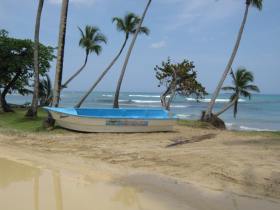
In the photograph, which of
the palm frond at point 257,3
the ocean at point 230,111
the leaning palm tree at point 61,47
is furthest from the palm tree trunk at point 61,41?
the ocean at point 230,111

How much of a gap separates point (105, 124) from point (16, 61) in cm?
1165

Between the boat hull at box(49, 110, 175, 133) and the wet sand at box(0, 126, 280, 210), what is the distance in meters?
1.61

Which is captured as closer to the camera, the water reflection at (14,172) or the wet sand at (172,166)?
the wet sand at (172,166)

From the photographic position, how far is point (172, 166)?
864cm

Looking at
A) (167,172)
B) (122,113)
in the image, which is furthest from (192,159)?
(122,113)

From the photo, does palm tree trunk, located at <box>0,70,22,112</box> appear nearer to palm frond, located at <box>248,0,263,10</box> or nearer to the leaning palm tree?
the leaning palm tree

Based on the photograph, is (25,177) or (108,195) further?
(25,177)

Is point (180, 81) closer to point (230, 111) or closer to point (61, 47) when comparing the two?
point (61, 47)

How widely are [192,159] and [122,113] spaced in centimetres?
837

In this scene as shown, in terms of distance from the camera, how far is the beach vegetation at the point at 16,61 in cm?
2409

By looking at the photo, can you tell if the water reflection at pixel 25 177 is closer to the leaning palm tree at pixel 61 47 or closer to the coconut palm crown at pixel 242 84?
the leaning palm tree at pixel 61 47

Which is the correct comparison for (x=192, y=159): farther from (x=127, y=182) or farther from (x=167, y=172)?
(x=127, y=182)

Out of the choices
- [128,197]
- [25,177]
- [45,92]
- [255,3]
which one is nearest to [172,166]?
[128,197]

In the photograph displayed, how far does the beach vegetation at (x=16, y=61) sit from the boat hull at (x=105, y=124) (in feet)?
33.2
